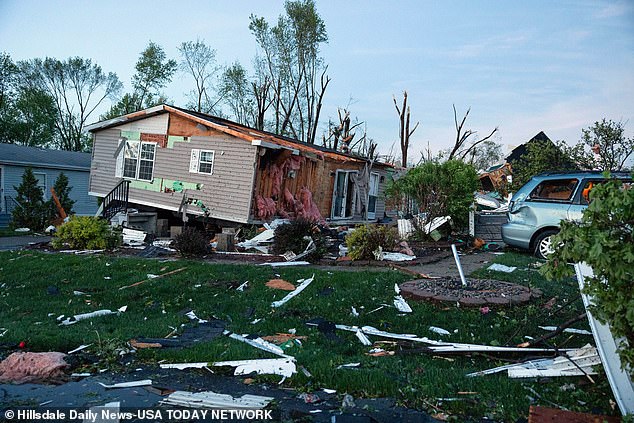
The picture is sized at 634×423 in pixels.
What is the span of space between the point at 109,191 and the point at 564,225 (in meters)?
18.9

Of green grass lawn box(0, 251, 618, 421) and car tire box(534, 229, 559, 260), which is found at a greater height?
car tire box(534, 229, 559, 260)

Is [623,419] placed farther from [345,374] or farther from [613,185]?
[345,374]

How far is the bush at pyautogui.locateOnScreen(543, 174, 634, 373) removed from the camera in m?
2.82

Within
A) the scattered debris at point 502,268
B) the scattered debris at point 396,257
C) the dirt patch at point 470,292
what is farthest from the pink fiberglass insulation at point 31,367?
the scattered debris at point 502,268

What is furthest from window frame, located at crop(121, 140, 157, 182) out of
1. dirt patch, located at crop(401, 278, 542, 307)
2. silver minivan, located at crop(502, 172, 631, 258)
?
dirt patch, located at crop(401, 278, 542, 307)

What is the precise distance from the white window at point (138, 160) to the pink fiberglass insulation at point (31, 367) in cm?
1442

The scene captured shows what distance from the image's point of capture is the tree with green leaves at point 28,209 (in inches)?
788

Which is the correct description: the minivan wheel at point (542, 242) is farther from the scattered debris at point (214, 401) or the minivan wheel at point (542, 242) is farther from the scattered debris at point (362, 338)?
the scattered debris at point (214, 401)

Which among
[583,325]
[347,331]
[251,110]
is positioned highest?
[251,110]

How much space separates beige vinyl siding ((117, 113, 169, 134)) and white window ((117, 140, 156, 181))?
49 cm

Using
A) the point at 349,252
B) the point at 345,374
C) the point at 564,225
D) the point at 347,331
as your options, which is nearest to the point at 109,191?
the point at 349,252

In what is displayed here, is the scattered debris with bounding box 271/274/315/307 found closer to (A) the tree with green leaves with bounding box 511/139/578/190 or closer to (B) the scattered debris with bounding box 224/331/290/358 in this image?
(B) the scattered debris with bounding box 224/331/290/358

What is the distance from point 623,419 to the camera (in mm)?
2912

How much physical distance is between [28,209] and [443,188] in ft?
54.5
